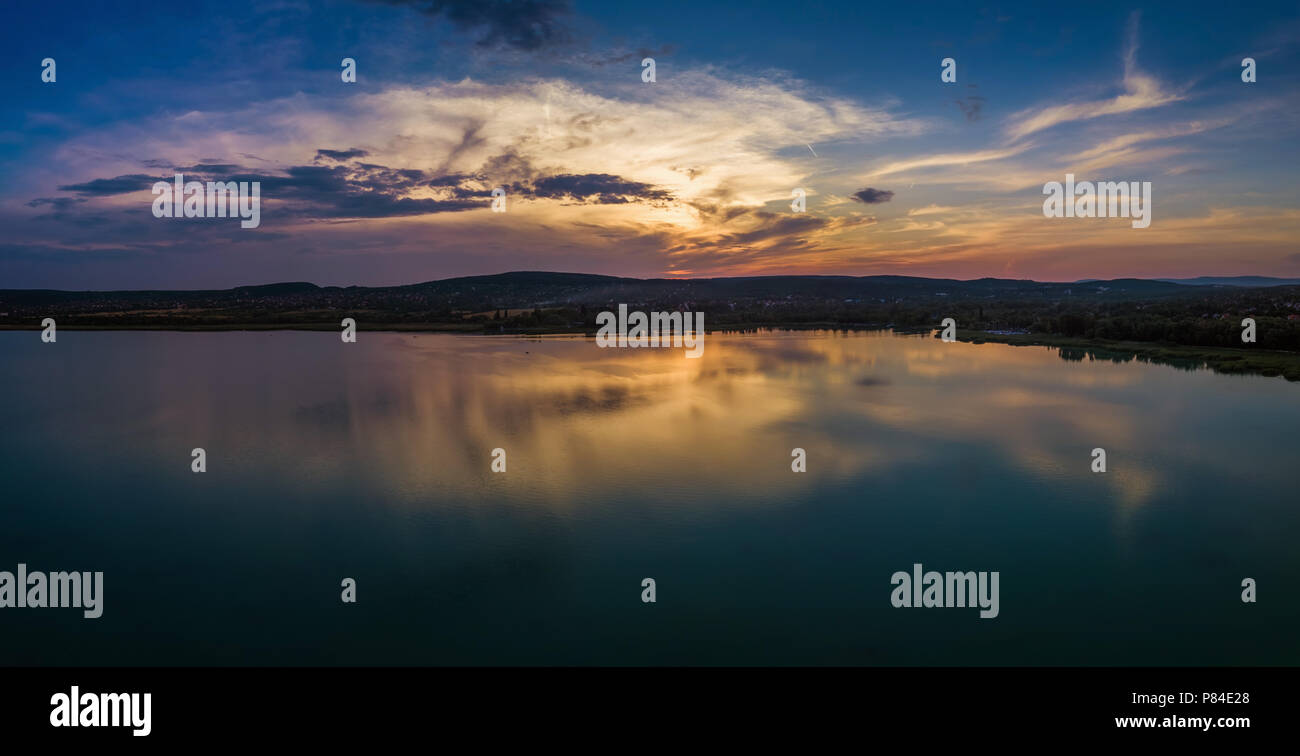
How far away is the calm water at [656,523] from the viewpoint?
23.0 ft

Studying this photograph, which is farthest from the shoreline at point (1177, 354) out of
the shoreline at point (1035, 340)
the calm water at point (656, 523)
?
the calm water at point (656, 523)

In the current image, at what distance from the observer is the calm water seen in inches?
276

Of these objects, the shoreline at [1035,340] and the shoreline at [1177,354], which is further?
the shoreline at [1035,340]

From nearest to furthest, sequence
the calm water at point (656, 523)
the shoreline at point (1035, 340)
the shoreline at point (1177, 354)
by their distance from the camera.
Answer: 1. the calm water at point (656, 523)
2. the shoreline at point (1177, 354)
3. the shoreline at point (1035, 340)

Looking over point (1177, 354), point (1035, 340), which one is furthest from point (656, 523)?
point (1035, 340)

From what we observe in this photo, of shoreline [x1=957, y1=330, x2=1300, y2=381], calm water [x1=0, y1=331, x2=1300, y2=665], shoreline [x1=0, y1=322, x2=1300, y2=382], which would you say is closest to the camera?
calm water [x1=0, y1=331, x2=1300, y2=665]

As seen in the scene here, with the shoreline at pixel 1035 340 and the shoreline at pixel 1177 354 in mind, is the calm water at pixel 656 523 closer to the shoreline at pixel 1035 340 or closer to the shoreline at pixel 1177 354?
the shoreline at pixel 1177 354

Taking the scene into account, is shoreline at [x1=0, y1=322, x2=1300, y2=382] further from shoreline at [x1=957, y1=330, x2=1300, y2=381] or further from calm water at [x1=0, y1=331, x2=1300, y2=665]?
calm water at [x1=0, y1=331, x2=1300, y2=665]

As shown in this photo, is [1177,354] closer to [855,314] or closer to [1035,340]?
[1035,340]

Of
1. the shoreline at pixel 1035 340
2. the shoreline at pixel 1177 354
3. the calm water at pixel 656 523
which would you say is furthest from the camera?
the shoreline at pixel 1035 340

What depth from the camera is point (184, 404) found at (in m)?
20.8

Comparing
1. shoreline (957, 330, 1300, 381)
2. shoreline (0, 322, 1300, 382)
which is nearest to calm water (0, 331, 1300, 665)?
shoreline (957, 330, 1300, 381)
